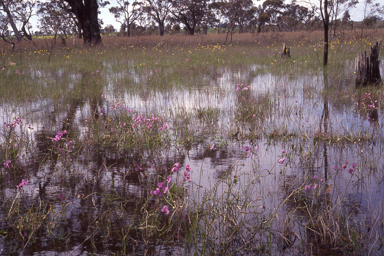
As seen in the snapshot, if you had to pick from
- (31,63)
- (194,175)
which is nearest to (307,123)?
(194,175)

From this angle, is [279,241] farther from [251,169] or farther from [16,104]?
[16,104]

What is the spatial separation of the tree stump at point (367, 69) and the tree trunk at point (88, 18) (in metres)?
14.9

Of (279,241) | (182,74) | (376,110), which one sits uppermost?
(182,74)

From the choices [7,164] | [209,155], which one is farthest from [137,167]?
[7,164]

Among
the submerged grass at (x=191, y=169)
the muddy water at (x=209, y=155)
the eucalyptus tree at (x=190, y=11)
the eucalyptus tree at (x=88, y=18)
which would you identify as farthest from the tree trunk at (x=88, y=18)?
the eucalyptus tree at (x=190, y=11)

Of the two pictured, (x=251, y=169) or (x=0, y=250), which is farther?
(x=251, y=169)

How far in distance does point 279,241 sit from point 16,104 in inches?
223

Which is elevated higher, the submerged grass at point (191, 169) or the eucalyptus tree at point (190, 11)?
the eucalyptus tree at point (190, 11)

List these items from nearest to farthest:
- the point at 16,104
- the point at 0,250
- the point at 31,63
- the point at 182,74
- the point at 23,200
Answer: the point at 0,250 → the point at 23,200 → the point at 16,104 → the point at 182,74 → the point at 31,63

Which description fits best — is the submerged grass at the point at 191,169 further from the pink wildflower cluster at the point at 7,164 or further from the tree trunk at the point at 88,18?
the tree trunk at the point at 88,18

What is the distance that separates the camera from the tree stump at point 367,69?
7188mm

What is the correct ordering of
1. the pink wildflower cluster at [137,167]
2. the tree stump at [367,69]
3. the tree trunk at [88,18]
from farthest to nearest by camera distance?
the tree trunk at [88,18], the tree stump at [367,69], the pink wildflower cluster at [137,167]

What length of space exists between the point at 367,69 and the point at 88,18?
16.2m

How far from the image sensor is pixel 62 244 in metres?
2.20
